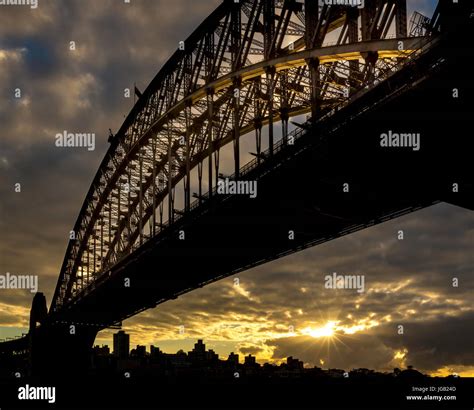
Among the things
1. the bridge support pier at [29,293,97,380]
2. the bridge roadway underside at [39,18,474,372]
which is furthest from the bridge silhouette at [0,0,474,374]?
the bridge support pier at [29,293,97,380]

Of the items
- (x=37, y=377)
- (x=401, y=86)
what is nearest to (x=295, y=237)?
(x=401, y=86)

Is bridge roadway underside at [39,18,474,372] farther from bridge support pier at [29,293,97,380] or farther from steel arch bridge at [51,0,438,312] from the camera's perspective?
bridge support pier at [29,293,97,380]

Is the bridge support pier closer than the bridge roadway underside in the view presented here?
No

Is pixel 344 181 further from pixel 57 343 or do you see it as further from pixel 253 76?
Result: pixel 57 343

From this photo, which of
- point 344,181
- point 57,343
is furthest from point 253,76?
point 57,343

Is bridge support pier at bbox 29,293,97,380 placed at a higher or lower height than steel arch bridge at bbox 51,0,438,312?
lower

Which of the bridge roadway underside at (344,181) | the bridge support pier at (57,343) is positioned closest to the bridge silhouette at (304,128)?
the bridge roadway underside at (344,181)
